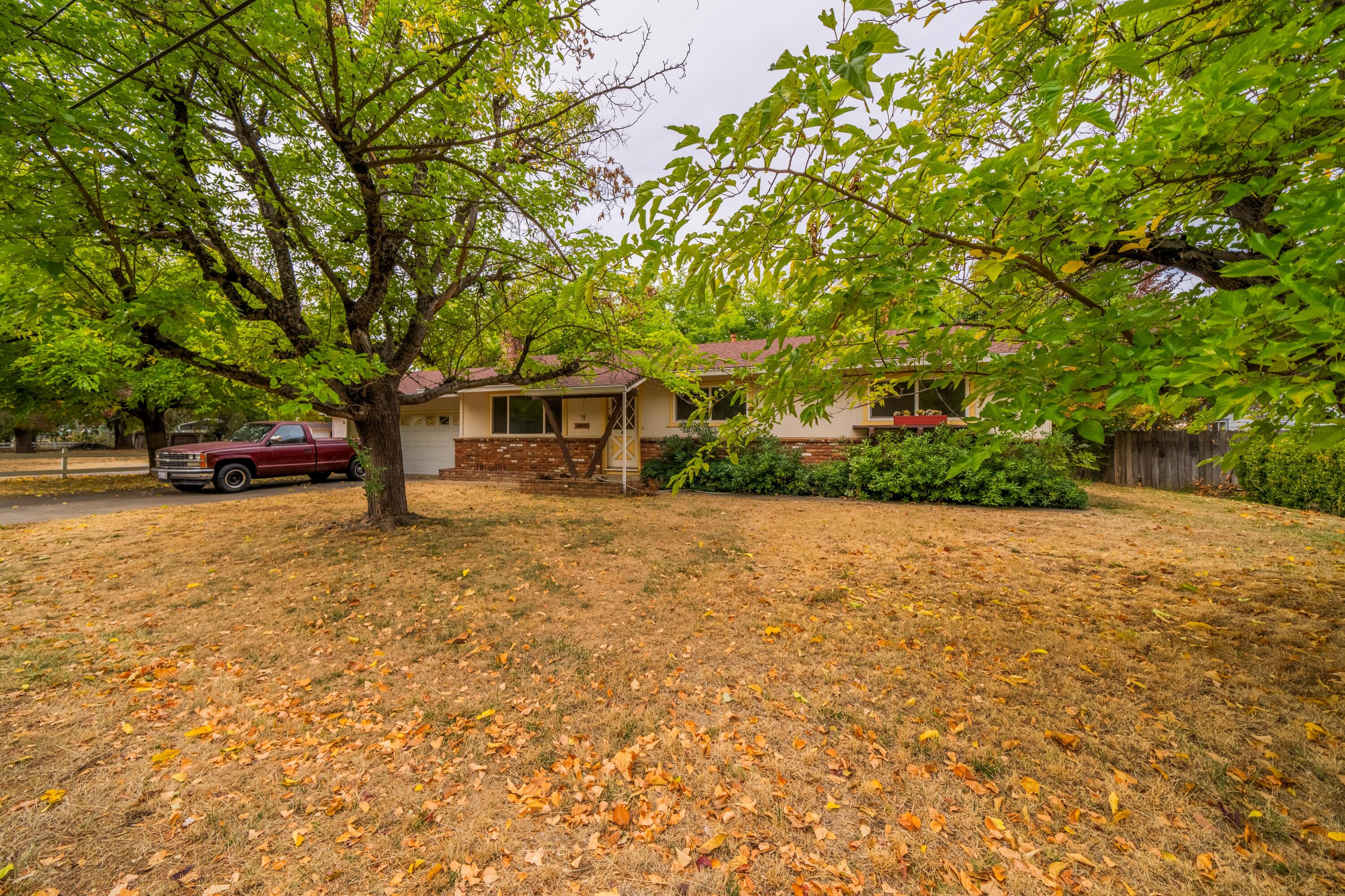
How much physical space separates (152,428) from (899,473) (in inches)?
820

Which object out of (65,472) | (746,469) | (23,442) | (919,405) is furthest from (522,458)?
(23,442)

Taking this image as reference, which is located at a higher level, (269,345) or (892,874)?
(269,345)

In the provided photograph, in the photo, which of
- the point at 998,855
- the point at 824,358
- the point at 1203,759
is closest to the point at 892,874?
the point at 998,855

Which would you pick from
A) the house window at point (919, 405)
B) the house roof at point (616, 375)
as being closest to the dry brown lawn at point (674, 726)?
the house roof at point (616, 375)

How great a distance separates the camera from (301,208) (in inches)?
219

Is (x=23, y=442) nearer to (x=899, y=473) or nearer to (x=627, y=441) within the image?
(x=627, y=441)

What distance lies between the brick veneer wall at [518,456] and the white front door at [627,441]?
0.27 metres

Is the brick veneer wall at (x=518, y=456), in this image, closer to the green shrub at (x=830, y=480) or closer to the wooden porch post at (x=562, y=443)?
the wooden porch post at (x=562, y=443)

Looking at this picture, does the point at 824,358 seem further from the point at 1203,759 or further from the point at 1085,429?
the point at 1203,759

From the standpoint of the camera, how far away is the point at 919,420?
11.3 m

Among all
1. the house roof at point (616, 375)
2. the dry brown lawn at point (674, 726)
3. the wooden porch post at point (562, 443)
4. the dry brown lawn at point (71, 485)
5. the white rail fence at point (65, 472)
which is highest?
the house roof at point (616, 375)

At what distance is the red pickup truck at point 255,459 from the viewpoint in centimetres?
1156

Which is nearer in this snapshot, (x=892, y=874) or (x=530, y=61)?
(x=892, y=874)

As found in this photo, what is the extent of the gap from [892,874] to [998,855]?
48cm
